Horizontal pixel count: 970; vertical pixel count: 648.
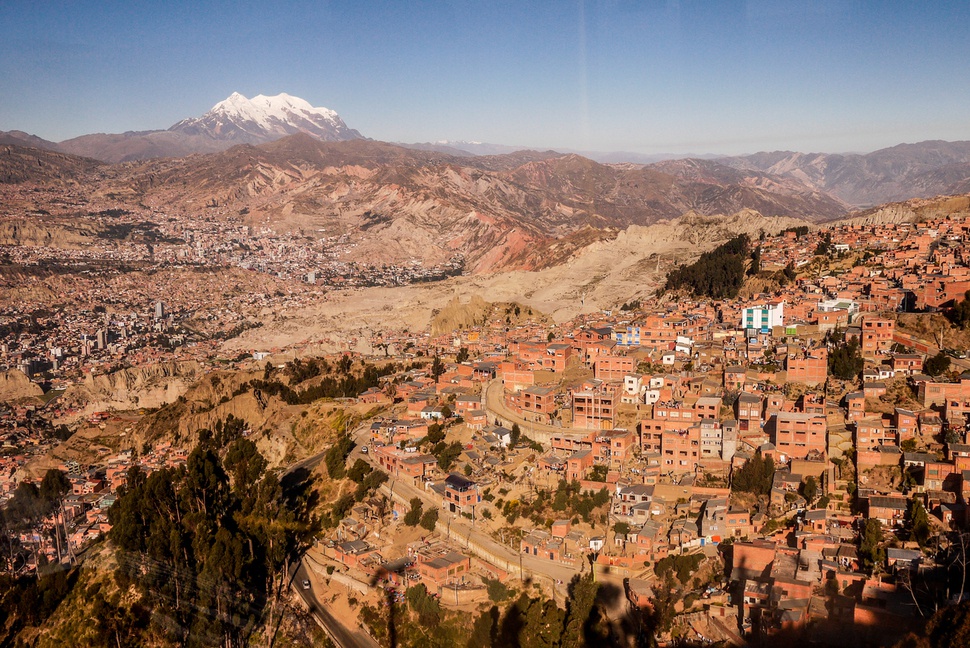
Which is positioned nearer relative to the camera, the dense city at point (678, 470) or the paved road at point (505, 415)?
the dense city at point (678, 470)

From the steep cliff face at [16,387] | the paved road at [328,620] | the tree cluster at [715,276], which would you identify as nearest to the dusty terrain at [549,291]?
the tree cluster at [715,276]

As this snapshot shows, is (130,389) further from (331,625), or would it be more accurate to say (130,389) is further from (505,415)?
(331,625)

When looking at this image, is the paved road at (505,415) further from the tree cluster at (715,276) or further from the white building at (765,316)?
the tree cluster at (715,276)

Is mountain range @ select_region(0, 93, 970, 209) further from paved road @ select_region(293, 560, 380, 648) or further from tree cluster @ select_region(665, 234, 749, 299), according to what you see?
paved road @ select_region(293, 560, 380, 648)

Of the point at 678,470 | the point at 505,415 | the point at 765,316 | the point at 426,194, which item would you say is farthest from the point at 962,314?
the point at 426,194

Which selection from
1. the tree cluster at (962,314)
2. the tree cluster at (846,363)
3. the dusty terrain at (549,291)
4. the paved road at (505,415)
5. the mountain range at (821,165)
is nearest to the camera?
the paved road at (505,415)
